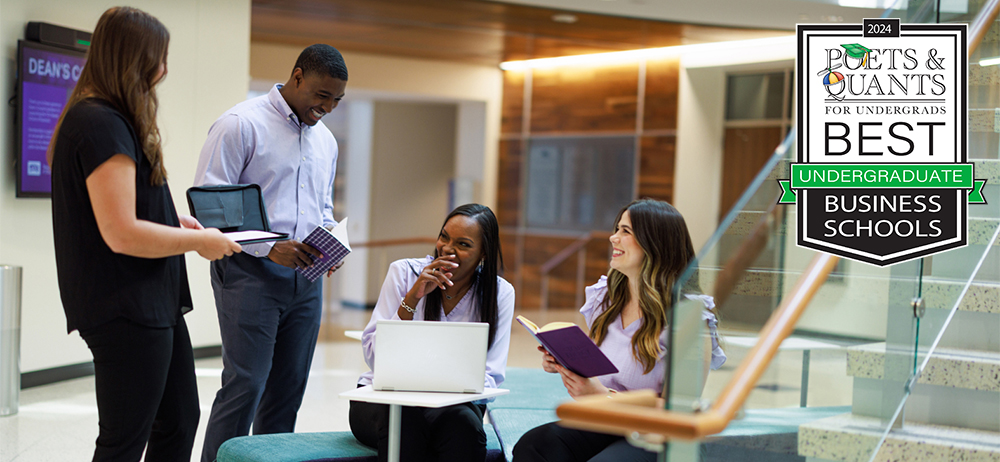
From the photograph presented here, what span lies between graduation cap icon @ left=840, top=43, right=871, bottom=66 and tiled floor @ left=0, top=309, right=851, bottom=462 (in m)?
1.37

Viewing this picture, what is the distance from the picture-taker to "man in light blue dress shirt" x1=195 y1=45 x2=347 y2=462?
10.4ft

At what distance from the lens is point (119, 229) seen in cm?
220

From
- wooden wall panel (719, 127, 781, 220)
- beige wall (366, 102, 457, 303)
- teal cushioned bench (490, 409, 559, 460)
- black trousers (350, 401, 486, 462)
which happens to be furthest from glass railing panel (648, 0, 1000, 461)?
beige wall (366, 102, 457, 303)

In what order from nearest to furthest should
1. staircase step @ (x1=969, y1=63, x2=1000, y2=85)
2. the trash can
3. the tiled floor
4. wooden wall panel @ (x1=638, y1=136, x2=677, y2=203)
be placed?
the tiled floor, staircase step @ (x1=969, y1=63, x2=1000, y2=85), the trash can, wooden wall panel @ (x1=638, y1=136, x2=677, y2=203)

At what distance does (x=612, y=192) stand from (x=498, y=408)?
22.1 feet

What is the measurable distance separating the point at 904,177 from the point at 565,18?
5.16 m

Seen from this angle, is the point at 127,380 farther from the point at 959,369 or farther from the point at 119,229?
the point at 959,369

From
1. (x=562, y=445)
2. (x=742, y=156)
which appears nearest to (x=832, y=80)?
(x=562, y=445)

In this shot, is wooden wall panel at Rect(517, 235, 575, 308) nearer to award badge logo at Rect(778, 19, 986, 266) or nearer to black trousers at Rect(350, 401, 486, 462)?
award badge logo at Rect(778, 19, 986, 266)

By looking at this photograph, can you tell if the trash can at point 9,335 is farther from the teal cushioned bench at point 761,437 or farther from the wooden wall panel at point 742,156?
the wooden wall panel at point 742,156

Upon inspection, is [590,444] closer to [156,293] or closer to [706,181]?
[156,293]

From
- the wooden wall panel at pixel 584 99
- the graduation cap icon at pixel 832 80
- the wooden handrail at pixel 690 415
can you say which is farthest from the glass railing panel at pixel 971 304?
the wooden wall panel at pixel 584 99

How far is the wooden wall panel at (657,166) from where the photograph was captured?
1002cm

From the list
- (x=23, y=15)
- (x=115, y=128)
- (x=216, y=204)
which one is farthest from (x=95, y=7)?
(x=115, y=128)
